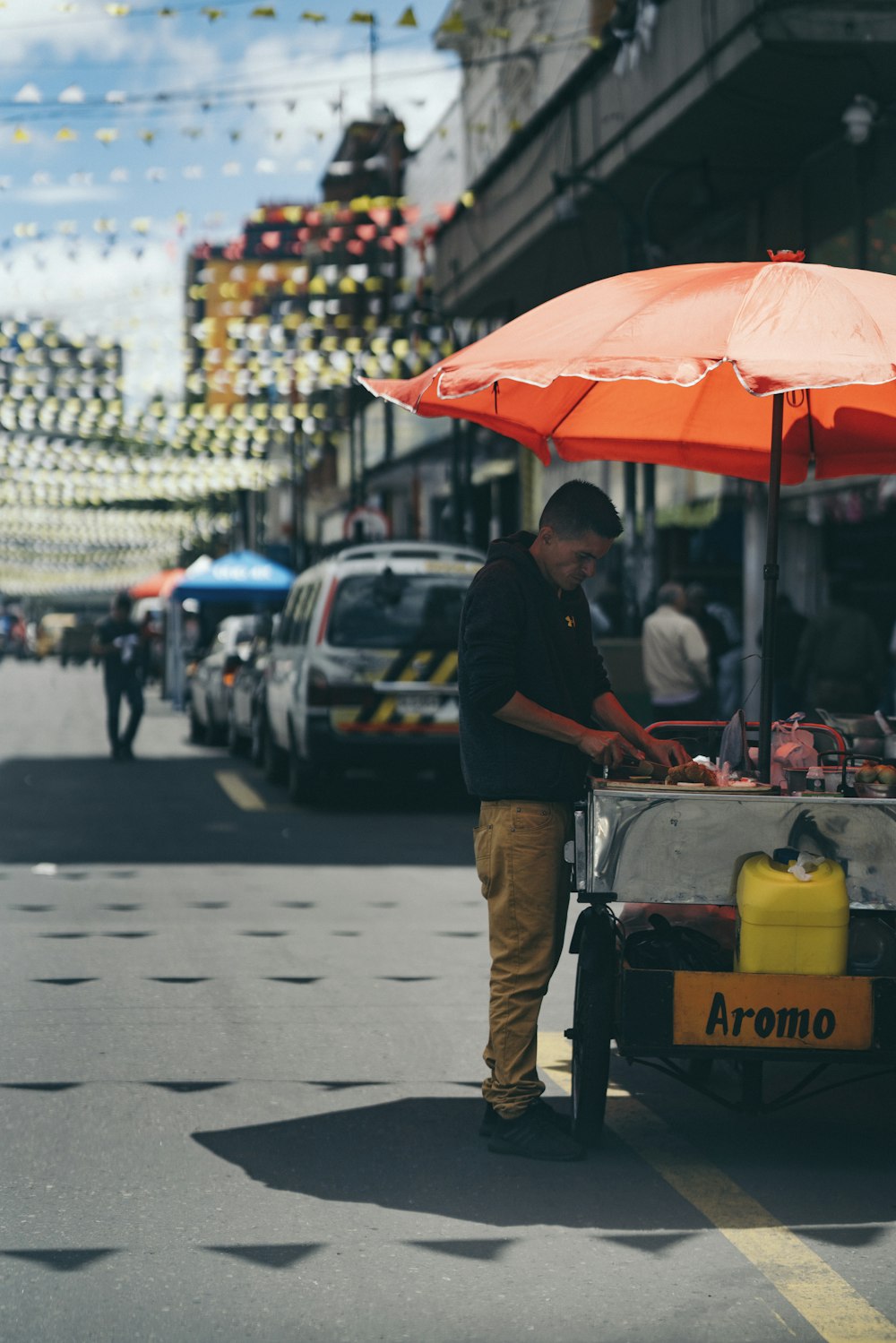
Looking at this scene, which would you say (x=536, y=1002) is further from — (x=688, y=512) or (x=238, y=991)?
(x=688, y=512)

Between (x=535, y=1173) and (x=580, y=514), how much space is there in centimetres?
184

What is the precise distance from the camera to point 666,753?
5.96 meters

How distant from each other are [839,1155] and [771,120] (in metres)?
11.9

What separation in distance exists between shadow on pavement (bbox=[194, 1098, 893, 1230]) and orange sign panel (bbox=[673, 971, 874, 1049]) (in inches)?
14.8

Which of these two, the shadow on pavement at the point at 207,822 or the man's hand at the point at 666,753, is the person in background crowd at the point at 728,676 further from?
the man's hand at the point at 666,753

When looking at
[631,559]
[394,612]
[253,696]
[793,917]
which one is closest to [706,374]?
[793,917]

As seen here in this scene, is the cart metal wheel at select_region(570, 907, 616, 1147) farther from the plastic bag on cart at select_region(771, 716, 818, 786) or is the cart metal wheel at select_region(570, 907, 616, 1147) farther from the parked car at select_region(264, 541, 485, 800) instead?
the parked car at select_region(264, 541, 485, 800)

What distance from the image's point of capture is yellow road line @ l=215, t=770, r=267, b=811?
1579 cm

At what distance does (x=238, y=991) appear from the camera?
7824 millimetres

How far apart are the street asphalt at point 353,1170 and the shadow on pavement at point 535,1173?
1 cm

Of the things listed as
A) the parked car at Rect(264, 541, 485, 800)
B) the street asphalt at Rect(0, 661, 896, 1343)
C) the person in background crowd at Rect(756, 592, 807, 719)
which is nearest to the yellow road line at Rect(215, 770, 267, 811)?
the parked car at Rect(264, 541, 485, 800)

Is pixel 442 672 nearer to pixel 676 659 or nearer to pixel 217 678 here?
pixel 676 659

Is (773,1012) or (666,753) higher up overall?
(666,753)

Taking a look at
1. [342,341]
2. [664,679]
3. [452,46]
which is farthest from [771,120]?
[342,341]
